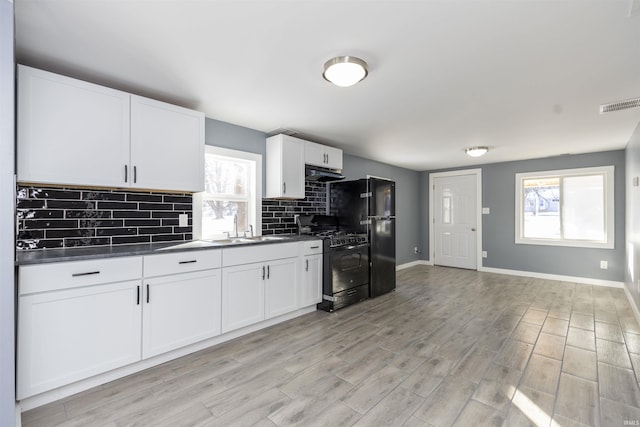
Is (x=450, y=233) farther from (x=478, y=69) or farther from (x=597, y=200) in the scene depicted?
(x=478, y=69)

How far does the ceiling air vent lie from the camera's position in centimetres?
260

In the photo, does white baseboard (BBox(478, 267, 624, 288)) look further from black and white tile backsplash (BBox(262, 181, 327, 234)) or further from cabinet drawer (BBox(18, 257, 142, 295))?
cabinet drawer (BBox(18, 257, 142, 295))

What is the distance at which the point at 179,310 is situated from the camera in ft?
7.62

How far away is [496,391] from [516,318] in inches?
66.9

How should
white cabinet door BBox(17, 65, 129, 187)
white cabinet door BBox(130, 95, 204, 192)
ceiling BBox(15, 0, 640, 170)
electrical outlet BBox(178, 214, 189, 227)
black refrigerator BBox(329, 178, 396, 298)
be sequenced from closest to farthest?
ceiling BBox(15, 0, 640, 170) → white cabinet door BBox(17, 65, 129, 187) → white cabinet door BBox(130, 95, 204, 192) → electrical outlet BBox(178, 214, 189, 227) → black refrigerator BBox(329, 178, 396, 298)

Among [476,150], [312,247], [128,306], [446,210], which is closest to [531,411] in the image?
[312,247]

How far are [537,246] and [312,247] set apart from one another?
4.57 meters

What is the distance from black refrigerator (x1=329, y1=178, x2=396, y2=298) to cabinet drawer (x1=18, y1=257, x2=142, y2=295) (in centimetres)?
277

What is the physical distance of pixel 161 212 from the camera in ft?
9.24

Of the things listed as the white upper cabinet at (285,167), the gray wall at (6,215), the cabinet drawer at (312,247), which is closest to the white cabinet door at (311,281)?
the cabinet drawer at (312,247)

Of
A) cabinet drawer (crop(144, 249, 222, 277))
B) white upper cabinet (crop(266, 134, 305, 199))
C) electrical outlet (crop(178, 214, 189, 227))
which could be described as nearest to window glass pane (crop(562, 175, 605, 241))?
white upper cabinet (crop(266, 134, 305, 199))

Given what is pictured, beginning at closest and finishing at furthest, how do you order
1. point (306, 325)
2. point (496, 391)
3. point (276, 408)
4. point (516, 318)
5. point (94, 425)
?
1. point (94, 425)
2. point (276, 408)
3. point (496, 391)
4. point (306, 325)
5. point (516, 318)

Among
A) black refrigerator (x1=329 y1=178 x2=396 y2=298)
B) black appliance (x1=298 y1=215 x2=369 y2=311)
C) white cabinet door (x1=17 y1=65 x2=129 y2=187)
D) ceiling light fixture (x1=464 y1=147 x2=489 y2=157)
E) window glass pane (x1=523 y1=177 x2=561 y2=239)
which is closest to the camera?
white cabinet door (x1=17 y1=65 x2=129 y2=187)

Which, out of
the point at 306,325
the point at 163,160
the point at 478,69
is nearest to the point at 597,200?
the point at 478,69
